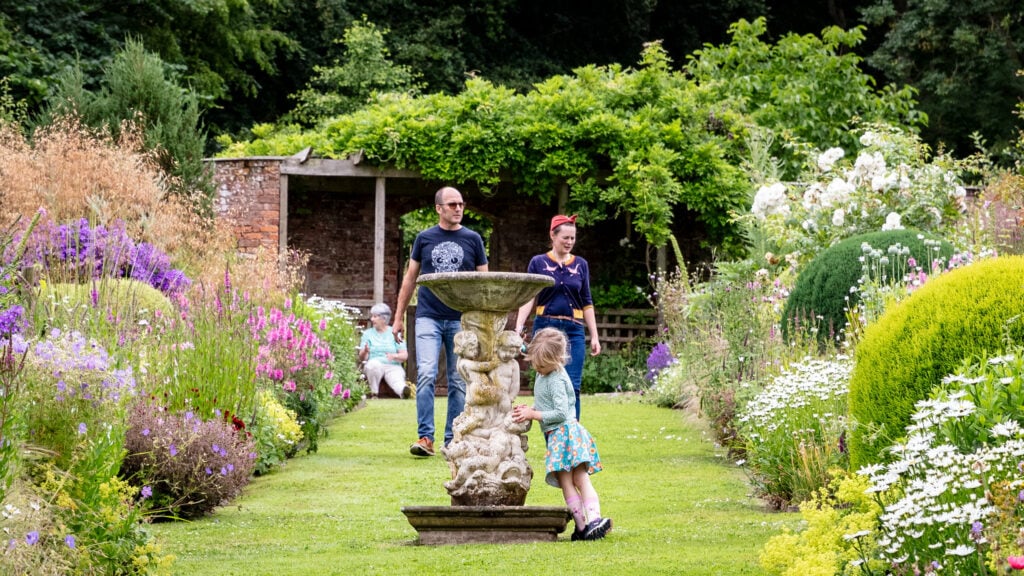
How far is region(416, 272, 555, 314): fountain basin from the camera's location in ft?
19.3

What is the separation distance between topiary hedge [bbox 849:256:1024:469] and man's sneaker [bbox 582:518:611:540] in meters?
1.24

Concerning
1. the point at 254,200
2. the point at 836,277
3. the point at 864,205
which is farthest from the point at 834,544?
the point at 254,200

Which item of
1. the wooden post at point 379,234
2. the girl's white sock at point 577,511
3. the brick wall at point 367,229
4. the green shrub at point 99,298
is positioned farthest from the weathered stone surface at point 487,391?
the brick wall at point 367,229

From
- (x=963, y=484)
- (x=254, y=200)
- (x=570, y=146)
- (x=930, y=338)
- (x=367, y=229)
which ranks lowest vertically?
(x=963, y=484)

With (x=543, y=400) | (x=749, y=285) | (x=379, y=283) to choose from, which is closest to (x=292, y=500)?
(x=543, y=400)

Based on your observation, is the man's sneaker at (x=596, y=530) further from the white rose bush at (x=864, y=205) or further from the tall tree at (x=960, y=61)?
the tall tree at (x=960, y=61)

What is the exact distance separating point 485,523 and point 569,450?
492 mm

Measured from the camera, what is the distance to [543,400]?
19.3ft

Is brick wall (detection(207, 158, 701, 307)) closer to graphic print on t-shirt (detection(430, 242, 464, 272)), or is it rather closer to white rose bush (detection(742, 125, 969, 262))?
white rose bush (detection(742, 125, 969, 262))

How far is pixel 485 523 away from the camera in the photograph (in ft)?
19.0

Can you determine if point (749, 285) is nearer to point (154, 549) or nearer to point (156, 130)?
point (154, 549)

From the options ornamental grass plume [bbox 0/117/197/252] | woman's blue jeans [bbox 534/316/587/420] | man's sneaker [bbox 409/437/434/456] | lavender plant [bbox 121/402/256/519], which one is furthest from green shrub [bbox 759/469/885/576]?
ornamental grass plume [bbox 0/117/197/252]

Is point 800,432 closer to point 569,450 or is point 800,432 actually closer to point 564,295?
point 569,450

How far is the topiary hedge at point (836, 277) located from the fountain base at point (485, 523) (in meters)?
3.61
